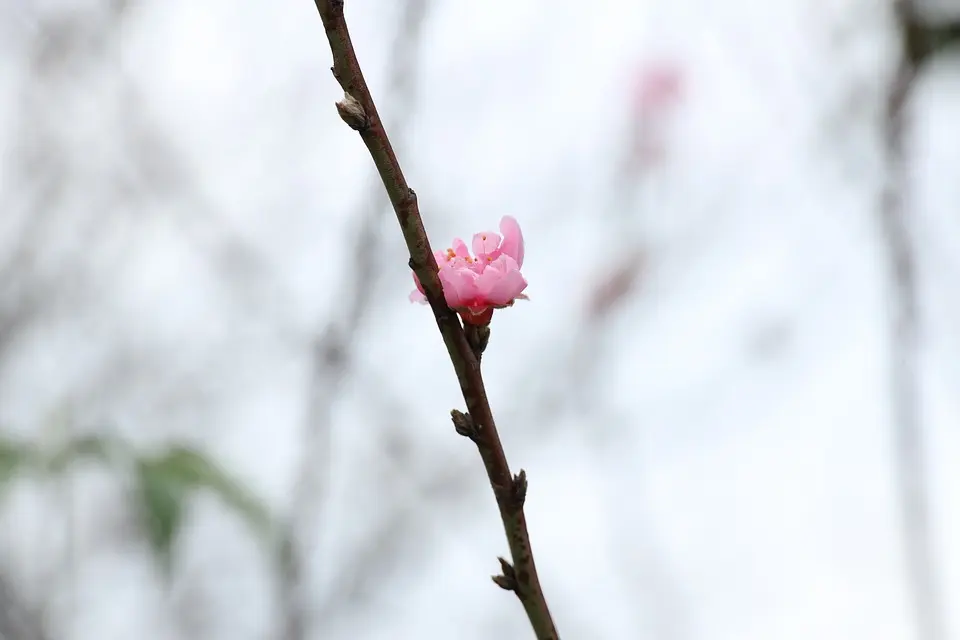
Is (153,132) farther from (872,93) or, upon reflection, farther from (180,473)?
(872,93)

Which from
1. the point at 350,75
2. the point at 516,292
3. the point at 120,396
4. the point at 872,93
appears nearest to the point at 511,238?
the point at 516,292

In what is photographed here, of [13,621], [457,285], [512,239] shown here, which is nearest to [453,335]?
[457,285]

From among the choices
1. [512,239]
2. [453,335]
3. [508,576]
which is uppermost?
[512,239]

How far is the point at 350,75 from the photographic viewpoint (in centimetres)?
53

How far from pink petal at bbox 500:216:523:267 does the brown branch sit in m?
0.14

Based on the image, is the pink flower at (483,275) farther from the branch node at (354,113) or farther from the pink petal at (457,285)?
the branch node at (354,113)

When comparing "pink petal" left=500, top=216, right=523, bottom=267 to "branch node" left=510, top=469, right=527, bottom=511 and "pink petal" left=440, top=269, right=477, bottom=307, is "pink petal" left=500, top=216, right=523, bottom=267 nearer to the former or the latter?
"pink petal" left=440, top=269, right=477, bottom=307

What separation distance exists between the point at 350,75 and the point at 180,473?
748mm

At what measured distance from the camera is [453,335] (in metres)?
0.60

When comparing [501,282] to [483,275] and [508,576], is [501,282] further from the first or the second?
[508,576]

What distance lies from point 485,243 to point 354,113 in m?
0.25

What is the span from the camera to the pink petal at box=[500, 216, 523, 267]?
28.5 inches

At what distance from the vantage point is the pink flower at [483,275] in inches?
24.2

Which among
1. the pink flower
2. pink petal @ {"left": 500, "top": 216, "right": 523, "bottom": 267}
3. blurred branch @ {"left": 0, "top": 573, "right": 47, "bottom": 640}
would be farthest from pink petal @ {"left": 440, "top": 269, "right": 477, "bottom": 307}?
blurred branch @ {"left": 0, "top": 573, "right": 47, "bottom": 640}
